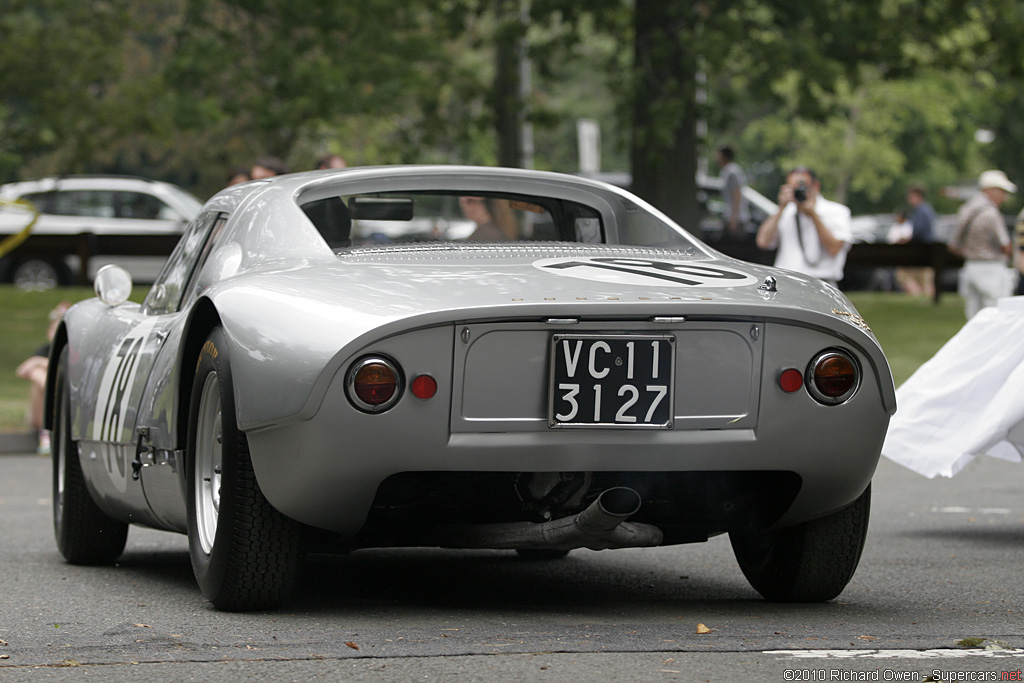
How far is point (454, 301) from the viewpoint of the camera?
4461 mm

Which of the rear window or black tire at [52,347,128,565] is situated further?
black tire at [52,347,128,565]

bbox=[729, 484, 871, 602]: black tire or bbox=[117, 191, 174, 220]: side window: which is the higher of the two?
bbox=[729, 484, 871, 602]: black tire

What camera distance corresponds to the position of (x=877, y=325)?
21.0 meters

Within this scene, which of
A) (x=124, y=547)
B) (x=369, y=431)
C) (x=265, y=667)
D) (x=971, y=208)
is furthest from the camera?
(x=971, y=208)

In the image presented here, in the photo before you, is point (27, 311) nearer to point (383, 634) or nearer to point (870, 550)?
point (870, 550)

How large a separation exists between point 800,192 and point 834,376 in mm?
8325

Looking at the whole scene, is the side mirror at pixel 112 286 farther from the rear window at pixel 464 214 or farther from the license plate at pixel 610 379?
the license plate at pixel 610 379

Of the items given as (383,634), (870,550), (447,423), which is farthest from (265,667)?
(870,550)

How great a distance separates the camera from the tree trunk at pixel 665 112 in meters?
20.0

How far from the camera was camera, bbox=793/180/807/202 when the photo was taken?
1280cm

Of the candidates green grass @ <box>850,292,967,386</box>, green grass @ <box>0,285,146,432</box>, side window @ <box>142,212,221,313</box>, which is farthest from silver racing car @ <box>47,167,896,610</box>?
green grass @ <box>850,292,967,386</box>

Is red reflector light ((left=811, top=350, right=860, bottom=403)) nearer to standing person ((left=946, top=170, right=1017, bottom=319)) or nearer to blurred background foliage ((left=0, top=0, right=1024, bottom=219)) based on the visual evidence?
standing person ((left=946, top=170, right=1017, bottom=319))

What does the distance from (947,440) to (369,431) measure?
3.67m

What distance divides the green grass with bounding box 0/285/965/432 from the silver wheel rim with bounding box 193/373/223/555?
9.73m
